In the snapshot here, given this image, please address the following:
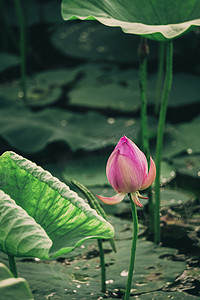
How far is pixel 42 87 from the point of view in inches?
115

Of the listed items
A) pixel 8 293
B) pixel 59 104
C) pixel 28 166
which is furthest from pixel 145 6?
pixel 59 104

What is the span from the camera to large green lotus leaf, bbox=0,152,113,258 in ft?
2.94

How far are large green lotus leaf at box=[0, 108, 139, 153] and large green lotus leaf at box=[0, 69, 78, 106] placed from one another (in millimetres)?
258

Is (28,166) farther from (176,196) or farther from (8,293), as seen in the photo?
(176,196)

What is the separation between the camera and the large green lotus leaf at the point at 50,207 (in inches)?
35.3

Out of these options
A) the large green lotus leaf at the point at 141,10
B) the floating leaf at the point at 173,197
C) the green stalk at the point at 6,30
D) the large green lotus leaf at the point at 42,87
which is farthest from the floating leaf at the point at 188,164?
the green stalk at the point at 6,30

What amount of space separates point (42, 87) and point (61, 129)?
0.74m

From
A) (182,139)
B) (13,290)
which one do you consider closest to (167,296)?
(13,290)

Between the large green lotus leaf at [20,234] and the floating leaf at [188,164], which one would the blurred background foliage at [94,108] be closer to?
the floating leaf at [188,164]

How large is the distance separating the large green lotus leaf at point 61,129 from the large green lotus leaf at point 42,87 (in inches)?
10.2

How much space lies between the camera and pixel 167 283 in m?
1.23

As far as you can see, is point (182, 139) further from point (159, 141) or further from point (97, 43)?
point (97, 43)

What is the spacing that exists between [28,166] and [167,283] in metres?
0.48

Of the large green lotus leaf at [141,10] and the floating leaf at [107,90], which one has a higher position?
the large green lotus leaf at [141,10]
